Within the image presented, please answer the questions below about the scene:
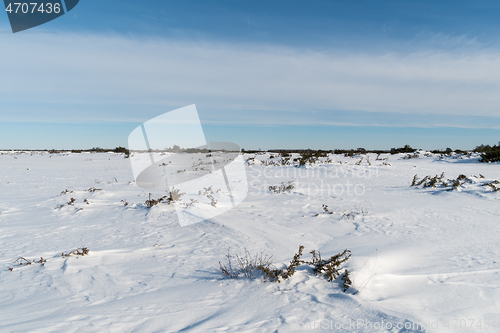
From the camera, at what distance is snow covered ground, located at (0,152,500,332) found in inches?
90.6

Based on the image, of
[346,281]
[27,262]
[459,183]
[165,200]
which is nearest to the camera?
Result: [346,281]

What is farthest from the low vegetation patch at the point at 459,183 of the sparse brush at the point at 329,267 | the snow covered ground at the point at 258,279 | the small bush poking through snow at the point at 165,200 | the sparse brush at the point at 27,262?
the sparse brush at the point at 27,262

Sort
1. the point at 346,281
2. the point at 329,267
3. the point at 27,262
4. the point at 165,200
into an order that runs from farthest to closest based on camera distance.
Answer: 1. the point at 165,200
2. the point at 27,262
3. the point at 329,267
4. the point at 346,281

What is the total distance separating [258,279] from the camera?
303 centimetres

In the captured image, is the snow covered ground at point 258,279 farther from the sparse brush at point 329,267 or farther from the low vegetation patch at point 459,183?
the low vegetation patch at point 459,183

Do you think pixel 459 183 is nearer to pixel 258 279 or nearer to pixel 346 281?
pixel 346 281

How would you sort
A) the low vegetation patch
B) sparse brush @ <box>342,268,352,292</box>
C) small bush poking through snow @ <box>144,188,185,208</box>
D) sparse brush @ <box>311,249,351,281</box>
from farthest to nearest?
the low vegetation patch, small bush poking through snow @ <box>144,188,185,208</box>, sparse brush @ <box>311,249,351,281</box>, sparse brush @ <box>342,268,352,292</box>

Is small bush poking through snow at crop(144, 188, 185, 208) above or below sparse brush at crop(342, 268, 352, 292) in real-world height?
above

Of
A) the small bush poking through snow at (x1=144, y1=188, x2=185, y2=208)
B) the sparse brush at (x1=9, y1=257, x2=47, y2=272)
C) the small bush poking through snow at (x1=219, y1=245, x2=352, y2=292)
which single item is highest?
the small bush poking through snow at (x1=144, y1=188, x2=185, y2=208)

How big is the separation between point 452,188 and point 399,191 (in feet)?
4.06

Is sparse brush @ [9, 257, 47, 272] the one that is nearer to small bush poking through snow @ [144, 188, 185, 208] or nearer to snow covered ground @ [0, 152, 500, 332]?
snow covered ground @ [0, 152, 500, 332]

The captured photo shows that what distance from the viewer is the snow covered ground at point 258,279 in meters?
2.30

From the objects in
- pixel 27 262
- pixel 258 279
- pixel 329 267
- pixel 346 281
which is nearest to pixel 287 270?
pixel 258 279

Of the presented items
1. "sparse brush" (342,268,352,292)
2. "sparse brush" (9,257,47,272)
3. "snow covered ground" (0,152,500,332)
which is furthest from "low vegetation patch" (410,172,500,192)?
"sparse brush" (9,257,47,272)
